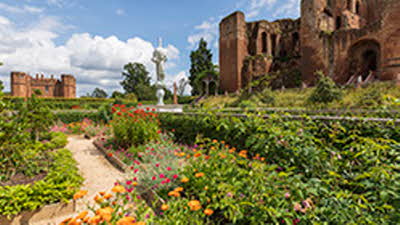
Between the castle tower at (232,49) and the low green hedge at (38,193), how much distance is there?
26829mm

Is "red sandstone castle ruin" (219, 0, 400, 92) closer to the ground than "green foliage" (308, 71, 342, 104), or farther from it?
farther from it

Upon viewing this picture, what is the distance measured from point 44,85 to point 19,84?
189 inches

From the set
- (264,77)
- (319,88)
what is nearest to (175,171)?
(319,88)

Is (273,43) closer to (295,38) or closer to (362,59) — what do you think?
(295,38)

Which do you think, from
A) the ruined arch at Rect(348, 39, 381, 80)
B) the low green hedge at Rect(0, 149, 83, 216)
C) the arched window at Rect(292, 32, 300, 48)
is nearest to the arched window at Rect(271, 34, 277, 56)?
the arched window at Rect(292, 32, 300, 48)

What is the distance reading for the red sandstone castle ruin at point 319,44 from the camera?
17.3 meters

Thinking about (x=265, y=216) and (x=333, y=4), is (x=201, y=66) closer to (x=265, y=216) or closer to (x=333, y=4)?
(x=333, y=4)

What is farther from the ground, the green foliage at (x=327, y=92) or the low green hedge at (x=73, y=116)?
the green foliage at (x=327, y=92)

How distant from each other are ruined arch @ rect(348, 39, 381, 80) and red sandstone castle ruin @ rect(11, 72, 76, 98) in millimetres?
54908

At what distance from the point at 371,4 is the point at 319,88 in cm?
2479

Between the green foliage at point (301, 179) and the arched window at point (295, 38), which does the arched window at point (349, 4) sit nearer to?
the arched window at point (295, 38)

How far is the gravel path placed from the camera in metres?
3.18

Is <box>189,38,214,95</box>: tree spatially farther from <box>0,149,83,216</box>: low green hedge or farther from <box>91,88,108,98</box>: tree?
<box>91,88,108,98</box>: tree

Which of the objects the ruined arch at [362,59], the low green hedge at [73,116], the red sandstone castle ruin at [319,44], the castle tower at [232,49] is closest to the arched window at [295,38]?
the red sandstone castle ruin at [319,44]
